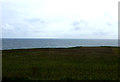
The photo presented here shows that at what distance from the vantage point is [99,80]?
10.8 meters

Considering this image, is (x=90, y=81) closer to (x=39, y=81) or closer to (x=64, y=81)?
(x=64, y=81)

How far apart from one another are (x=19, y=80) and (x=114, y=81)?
7193 mm

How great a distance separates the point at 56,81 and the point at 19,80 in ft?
9.17

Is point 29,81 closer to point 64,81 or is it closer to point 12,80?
point 12,80

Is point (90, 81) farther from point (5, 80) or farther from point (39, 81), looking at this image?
point (5, 80)

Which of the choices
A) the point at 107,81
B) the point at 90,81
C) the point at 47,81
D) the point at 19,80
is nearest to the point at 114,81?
the point at 107,81

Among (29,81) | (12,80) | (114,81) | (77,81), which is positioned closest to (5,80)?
(12,80)

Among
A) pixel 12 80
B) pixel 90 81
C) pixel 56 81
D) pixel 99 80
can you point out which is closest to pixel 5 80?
pixel 12 80

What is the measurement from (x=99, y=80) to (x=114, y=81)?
1.10 metres

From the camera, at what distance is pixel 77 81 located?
10586 millimetres

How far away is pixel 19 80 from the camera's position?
10.5 m

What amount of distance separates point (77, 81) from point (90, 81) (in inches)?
38.8

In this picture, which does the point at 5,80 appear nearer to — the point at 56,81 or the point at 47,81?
the point at 47,81

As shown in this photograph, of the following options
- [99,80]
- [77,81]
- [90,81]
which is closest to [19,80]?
[77,81]
